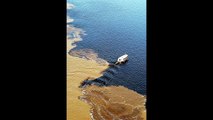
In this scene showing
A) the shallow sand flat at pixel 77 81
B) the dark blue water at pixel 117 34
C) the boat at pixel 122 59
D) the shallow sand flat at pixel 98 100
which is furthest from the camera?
the boat at pixel 122 59

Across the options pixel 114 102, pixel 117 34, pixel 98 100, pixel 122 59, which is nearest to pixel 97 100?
pixel 98 100

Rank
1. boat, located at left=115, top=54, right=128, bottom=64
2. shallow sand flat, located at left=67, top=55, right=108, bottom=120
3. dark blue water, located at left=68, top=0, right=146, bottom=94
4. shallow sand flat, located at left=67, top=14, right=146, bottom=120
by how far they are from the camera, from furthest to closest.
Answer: boat, located at left=115, top=54, right=128, bottom=64 → dark blue water, located at left=68, top=0, right=146, bottom=94 → shallow sand flat, located at left=67, top=14, right=146, bottom=120 → shallow sand flat, located at left=67, top=55, right=108, bottom=120

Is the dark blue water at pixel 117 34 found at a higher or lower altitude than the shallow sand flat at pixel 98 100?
higher

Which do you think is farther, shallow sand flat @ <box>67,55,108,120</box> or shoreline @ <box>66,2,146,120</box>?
shoreline @ <box>66,2,146,120</box>

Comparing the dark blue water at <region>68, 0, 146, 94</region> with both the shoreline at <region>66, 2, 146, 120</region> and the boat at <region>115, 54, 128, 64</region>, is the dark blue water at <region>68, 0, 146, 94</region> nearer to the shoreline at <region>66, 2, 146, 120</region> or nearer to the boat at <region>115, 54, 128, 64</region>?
the boat at <region>115, 54, 128, 64</region>

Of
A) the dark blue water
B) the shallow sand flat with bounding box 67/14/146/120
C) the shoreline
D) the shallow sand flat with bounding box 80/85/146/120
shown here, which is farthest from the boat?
the shallow sand flat with bounding box 80/85/146/120

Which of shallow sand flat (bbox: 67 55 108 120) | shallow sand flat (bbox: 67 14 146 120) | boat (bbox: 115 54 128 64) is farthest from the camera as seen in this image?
boat (bbox: 115 54 128 64)

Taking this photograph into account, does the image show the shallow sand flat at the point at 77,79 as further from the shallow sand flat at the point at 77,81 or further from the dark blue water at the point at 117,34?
the dark blue water at the point at 117,34

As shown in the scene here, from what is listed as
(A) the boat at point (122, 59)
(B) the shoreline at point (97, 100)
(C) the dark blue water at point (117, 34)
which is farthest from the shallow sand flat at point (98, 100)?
(A) the boat at point (122, 59)

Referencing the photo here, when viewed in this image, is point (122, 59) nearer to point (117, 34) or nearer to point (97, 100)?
point (117, 34)
